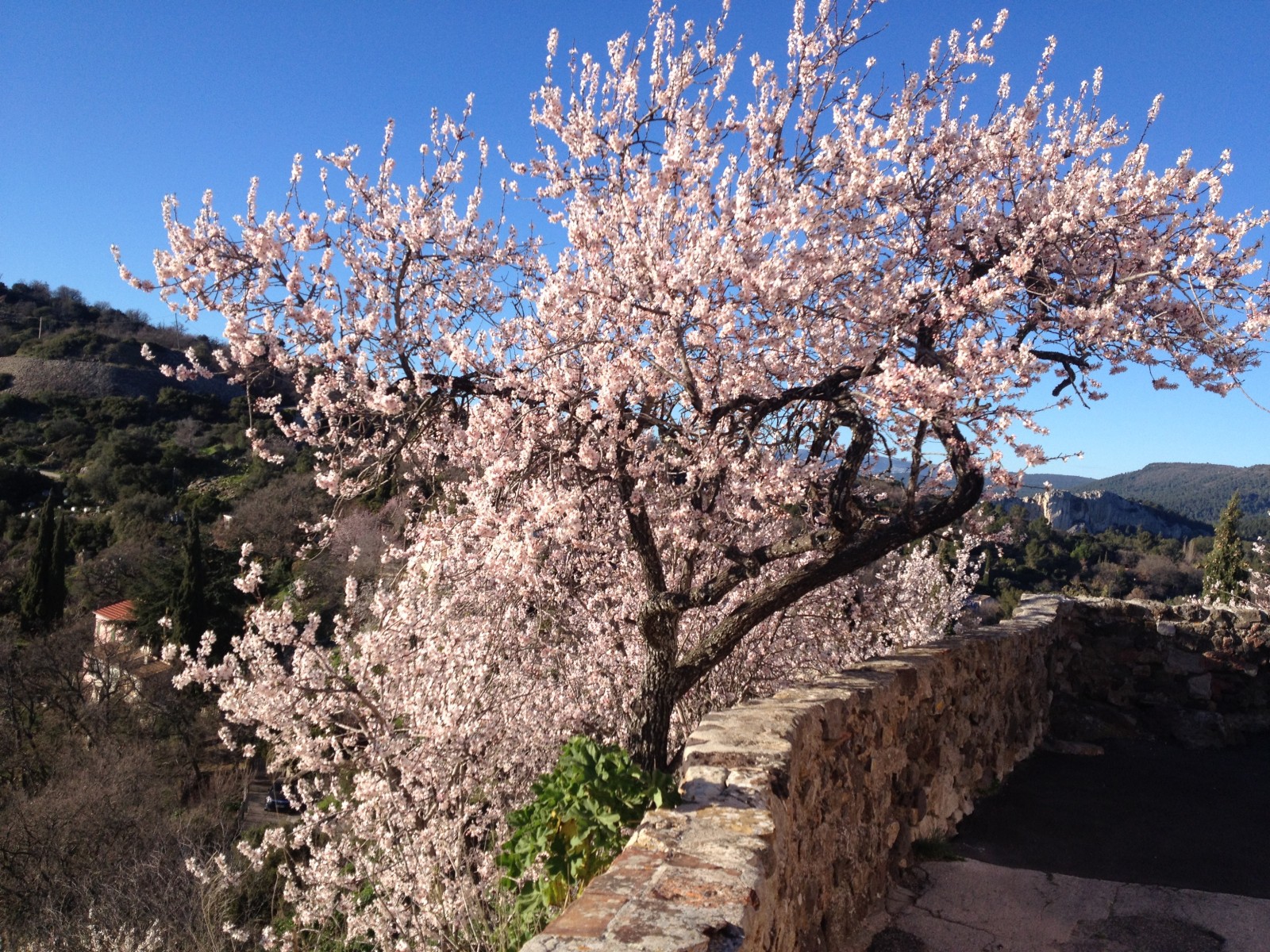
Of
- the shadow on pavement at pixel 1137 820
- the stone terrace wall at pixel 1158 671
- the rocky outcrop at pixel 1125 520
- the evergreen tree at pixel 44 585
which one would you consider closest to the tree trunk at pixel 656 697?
the shadow on pavement at pixel 1137 820

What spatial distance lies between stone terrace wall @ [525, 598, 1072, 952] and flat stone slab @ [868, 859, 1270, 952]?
8.4 inches

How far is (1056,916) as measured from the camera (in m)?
3.78

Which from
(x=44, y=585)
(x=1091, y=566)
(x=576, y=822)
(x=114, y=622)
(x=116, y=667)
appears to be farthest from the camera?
(x=1091, y=566)

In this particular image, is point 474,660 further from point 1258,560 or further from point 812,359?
point 1258,560

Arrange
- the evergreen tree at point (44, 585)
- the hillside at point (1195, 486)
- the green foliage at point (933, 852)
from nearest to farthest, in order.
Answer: the green foliage at point (933, 852) < the evergreen tree at point (44, 585) < the hillside at point (1195, 486)

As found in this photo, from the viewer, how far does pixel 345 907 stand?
529 centimetres

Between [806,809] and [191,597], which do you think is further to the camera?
[191,597]

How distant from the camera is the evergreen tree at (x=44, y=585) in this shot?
74.3 feet

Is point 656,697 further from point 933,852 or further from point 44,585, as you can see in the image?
point 44,585

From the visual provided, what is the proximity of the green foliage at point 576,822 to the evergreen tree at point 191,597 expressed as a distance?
20064 mm

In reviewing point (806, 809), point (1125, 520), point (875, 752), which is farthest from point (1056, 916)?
point (1125, 520)

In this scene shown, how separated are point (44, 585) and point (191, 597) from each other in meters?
5.19

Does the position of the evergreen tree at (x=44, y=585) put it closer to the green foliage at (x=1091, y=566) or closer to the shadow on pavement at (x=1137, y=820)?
the green foliage at (x=1091, y=566)

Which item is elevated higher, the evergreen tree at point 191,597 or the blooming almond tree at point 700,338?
the blooming almond tree at point 700,338
